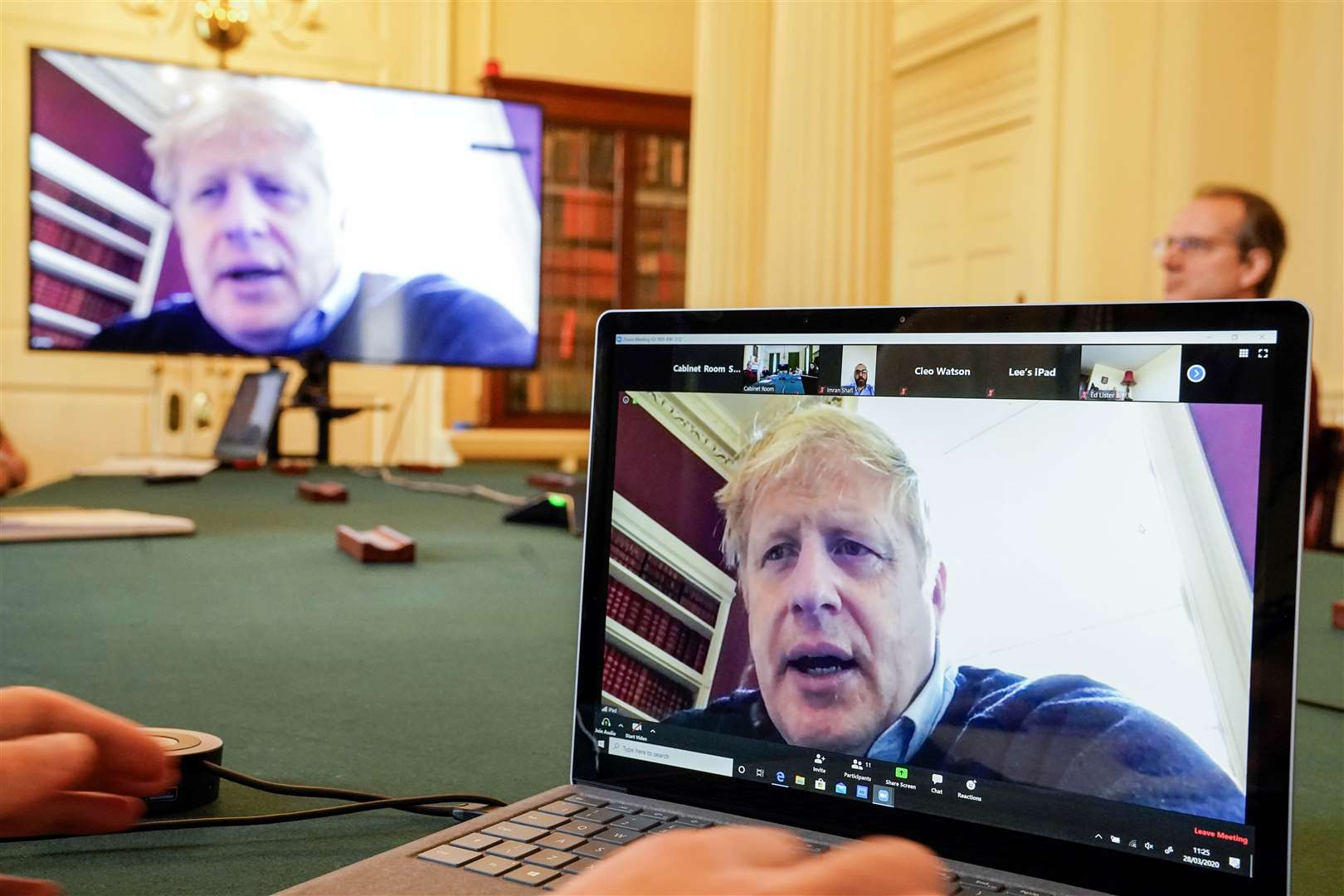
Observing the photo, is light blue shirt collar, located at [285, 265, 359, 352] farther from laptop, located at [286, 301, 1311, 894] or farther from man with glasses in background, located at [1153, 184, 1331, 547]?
laptop, located at [286, 301, 1311, 894]

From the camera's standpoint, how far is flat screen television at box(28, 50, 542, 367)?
2727 millimetres

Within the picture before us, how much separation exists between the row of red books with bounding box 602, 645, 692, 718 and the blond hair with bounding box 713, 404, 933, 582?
0.07 m

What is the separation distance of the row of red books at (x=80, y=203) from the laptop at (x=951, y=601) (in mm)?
2583

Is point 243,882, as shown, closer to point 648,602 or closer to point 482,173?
point 648,602

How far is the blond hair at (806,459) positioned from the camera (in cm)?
53

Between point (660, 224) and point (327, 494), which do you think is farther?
point (660, 224)

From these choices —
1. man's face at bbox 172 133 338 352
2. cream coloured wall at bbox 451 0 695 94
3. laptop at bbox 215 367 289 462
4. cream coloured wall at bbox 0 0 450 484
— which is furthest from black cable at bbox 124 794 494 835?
cream coloured wall at bbox 451 0 695 94

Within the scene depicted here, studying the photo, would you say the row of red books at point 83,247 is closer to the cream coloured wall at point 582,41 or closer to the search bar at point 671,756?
the search bar at point 671,756

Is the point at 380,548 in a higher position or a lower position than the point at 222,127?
lower

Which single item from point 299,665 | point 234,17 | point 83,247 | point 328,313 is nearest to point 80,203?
point 83,247

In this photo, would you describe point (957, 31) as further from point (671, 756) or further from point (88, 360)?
point (671, 756)

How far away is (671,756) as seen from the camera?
551 mm

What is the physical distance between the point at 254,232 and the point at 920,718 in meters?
2.51

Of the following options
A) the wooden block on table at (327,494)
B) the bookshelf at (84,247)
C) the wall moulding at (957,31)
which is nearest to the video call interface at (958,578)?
the wooden block on table at (327,494)
